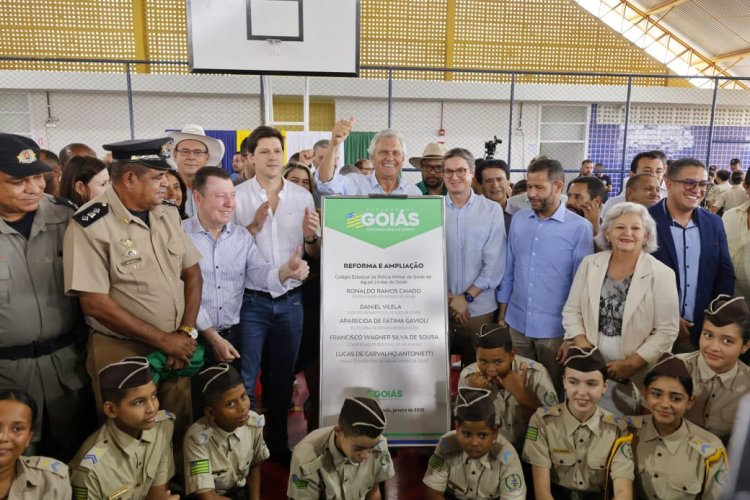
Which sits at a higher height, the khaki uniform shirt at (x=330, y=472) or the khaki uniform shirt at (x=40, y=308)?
the khaki uniform shirt at (x=40, y=308)

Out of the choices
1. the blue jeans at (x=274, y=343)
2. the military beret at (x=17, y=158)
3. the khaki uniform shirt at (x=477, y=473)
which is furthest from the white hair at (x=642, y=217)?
the military beret at (x=17, y=158)

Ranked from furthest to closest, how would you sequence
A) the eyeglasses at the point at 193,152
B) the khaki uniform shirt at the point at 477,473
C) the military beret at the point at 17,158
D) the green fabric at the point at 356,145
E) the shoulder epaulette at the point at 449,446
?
the green fabric at the point at 356,145 < the eyeglasses at the point at 193,152 < the shoulder epaulette at the point at 449,446 < the khaki uniform shirt at the point at 477,473 < the military beret at the point at 17,158

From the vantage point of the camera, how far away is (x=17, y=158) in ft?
7.76

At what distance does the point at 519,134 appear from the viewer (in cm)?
1451

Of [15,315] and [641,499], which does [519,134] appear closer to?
[641,499]

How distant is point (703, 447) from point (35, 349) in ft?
10.7

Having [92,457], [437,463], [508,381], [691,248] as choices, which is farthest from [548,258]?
[92,457]

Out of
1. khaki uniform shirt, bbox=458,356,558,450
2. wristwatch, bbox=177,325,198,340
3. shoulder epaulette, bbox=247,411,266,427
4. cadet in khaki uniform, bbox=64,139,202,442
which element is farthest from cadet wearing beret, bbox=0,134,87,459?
khaki uniform shirt, bbox=458,356,558,450

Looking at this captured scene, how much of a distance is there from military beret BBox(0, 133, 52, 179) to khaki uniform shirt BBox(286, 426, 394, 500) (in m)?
1.85

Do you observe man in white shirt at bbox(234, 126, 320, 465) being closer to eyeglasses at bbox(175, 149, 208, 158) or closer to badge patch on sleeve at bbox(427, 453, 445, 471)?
eyeglasses at bbox(175, 149, 208, 158)

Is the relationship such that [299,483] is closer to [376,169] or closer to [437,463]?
[437,463]

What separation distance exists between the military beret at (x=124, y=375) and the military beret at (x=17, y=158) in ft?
3.13

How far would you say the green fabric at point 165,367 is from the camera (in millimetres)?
2605

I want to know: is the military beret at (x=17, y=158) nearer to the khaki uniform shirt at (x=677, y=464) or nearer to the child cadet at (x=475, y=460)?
the child cadet at (x=475, y=460)
